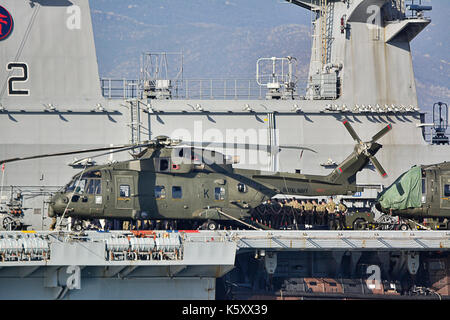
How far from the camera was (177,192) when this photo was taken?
2630 centimetres

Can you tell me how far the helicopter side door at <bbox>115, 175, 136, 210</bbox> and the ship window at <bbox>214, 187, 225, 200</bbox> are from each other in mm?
3114

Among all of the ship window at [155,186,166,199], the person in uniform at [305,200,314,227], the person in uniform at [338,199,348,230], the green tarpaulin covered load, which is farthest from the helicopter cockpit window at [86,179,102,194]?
the green tarpaulin covered load

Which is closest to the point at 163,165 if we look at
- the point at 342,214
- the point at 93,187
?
the point at 93,187

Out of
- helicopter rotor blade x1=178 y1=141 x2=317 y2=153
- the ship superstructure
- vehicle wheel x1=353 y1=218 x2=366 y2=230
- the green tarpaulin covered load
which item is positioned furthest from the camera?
the ship superstructure

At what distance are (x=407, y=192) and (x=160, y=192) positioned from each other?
980 cm

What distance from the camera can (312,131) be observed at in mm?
30359

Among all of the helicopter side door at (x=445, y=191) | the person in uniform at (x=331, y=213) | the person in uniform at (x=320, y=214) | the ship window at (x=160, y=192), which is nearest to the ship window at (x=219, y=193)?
the ship window at (x=160, y=192)

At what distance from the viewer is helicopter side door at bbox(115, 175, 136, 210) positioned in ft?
84.9

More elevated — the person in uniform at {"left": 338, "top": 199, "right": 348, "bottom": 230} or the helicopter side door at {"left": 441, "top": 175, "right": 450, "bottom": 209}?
the helicopter side door at {"left": 441, "top": 175, "right": 450, "bottom": 209}

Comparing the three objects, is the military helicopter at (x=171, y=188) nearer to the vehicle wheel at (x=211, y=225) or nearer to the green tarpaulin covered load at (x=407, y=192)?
the vehicle wheel at (x=211, y=225)

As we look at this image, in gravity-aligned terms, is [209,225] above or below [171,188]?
below

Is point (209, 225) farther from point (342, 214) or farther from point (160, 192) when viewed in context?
point (342, 214)

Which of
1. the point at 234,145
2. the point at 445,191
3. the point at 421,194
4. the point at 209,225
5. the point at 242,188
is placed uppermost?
the point at 234,145

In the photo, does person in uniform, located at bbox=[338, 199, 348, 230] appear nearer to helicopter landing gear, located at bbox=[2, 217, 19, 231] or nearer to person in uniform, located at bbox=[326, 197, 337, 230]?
person in uniform, located at bbox=[326, 197, 337, 230]
